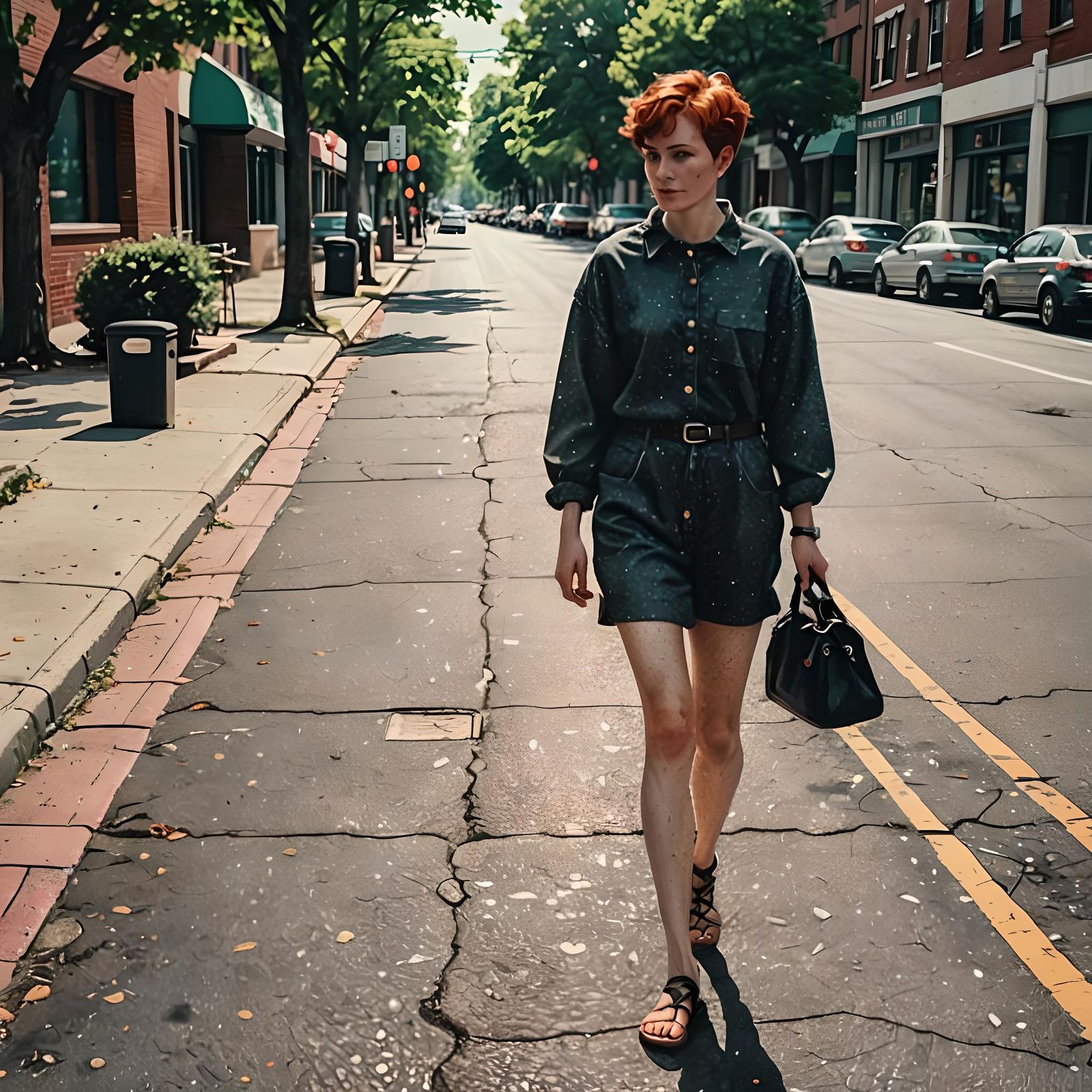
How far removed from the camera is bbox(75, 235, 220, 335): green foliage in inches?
625

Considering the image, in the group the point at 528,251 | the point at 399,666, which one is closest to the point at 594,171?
the point at 528,251

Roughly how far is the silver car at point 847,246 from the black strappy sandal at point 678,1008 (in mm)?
30212

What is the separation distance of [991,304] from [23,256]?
15991 mm

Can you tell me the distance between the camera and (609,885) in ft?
14.0

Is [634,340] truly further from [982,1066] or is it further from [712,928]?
[982,1066]

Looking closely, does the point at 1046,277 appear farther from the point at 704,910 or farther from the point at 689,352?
the point at 689,352

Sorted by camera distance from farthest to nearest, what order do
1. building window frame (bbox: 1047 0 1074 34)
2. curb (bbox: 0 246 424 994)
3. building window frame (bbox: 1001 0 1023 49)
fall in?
building window frame (bbox: 1001 0 1023 49) → building window frame (bbox: 1047 0 1074 34) → curb (bbox: 0 246 424 994)

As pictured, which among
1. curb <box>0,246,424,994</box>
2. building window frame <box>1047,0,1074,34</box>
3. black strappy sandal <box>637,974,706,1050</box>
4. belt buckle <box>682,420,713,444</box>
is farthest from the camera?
building window frame <box>1047,0,1074,34</box>

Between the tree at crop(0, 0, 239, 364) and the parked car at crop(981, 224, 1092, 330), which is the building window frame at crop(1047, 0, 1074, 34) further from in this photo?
the tree at crop(0, 0, 239, 364)

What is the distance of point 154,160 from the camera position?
1058 inches

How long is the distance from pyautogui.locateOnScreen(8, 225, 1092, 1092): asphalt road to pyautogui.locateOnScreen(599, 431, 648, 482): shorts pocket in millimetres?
1266

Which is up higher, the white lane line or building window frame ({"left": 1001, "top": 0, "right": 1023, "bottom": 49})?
building window frame ({"left": 1001, "top": 0, "right": 1023, "bottom": 49})

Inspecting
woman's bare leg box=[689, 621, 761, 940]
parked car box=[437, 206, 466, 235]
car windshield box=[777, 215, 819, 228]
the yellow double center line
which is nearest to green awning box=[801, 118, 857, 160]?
car windshield box=[777, 215, 819, 228]

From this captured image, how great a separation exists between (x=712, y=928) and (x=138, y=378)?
8917 millimetres
